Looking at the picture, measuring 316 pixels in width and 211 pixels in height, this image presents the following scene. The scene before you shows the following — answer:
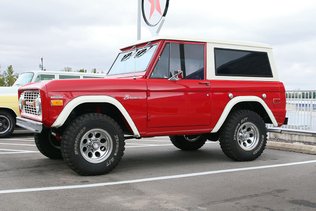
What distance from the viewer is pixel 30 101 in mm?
6461

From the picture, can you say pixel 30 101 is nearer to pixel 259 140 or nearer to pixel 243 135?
pixel 243 135

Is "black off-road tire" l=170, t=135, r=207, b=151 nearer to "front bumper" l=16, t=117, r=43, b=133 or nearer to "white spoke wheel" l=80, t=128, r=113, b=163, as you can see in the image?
"white spoke wheel" l=80, t=128, r=113, b=163

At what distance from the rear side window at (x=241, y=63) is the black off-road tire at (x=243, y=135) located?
760mm

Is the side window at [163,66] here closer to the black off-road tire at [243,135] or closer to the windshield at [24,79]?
the black off-road tire at [243,135]

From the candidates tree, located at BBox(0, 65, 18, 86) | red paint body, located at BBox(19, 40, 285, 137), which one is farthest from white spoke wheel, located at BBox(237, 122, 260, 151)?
tree, located at BBox(0, 65, 18, 86)

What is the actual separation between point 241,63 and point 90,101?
10.4ft

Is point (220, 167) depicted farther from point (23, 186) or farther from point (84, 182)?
point (23, 186)

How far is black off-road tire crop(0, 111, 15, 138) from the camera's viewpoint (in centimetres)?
1153

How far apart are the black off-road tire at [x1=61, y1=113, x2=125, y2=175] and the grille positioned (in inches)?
27.1

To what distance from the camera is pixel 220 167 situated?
689cm

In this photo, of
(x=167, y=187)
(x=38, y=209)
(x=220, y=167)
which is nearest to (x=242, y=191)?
(x=167, y=187)

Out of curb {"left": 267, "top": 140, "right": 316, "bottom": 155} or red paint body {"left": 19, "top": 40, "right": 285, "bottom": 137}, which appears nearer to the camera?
red paint body {"left": 19, "top": 40, "right": 285, "bottom": 137}

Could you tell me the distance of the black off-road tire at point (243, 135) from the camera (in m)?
7.24

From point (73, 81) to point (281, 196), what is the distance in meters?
3.25
